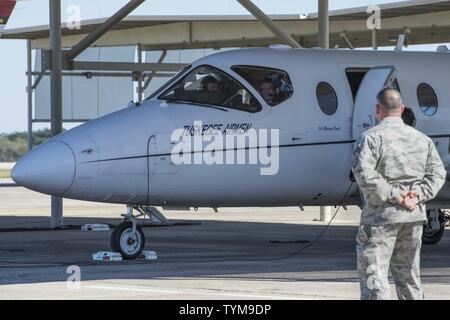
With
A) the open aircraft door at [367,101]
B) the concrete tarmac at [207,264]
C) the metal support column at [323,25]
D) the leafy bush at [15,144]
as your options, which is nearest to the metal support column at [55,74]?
the concrete tarmac at [207,264]

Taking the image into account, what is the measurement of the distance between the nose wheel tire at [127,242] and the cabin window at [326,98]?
120 inches

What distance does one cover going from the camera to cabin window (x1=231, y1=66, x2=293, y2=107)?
18.5m

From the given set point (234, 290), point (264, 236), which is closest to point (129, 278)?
point (234, 290)

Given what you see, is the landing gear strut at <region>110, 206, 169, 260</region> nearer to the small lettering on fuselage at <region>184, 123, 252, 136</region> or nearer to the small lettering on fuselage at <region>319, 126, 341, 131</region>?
the small lettering on fuselage at <region>184, 123, 252, 136</region>

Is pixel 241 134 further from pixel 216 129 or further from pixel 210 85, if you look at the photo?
pixel 210 85

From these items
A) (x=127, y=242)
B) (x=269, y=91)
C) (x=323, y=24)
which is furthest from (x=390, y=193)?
(x=323, y=24)

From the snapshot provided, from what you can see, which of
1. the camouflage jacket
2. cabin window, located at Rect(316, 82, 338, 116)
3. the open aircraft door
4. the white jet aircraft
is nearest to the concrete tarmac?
the white jet aircraft

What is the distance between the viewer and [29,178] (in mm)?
17203

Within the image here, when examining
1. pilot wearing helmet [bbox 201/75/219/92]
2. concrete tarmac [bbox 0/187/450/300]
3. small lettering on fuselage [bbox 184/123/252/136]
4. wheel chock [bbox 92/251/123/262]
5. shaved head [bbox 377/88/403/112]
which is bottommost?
concrete tarmac [bbox 0/187/450/300]

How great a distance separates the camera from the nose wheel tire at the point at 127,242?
17.8 meters

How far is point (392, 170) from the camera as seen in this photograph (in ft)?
36.0

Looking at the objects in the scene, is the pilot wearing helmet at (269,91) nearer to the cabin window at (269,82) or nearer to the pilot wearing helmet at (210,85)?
the cabin window at (269,82)

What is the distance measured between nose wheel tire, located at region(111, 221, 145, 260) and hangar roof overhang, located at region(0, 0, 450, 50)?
1668 cm

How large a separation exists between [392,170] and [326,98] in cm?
798
